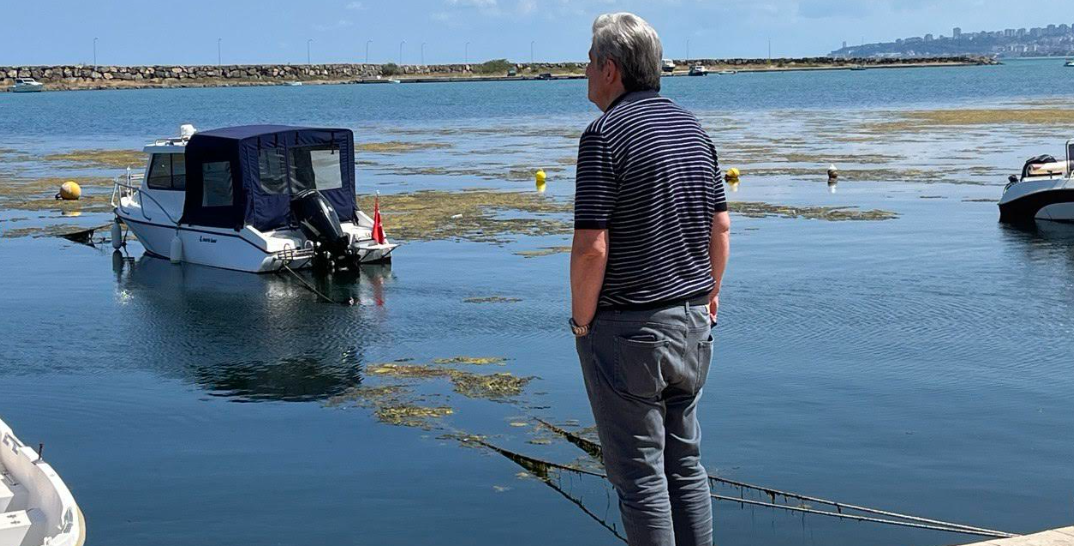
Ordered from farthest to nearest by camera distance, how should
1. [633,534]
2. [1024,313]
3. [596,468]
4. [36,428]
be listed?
[1024,313] < [36,428] < [596,468] < [633,534]

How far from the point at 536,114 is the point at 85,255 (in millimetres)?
67612

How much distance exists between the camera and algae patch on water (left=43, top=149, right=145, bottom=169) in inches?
1804

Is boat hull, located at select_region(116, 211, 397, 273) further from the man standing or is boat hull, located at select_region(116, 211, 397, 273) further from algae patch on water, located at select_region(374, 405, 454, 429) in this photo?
the man standing

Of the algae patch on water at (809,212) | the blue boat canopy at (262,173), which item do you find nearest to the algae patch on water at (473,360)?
the blue boat canopy at (262,173)

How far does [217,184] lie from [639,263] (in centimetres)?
1696

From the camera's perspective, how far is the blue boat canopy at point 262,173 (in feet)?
67.9

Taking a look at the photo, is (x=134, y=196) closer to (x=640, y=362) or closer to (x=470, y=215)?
(x=470, y=215)

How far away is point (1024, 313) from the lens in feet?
53.1

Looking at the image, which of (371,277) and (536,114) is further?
(536,114)

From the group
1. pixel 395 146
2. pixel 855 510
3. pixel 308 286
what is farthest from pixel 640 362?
pixel 395 146

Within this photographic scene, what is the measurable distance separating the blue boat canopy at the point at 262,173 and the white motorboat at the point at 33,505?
1263 cm

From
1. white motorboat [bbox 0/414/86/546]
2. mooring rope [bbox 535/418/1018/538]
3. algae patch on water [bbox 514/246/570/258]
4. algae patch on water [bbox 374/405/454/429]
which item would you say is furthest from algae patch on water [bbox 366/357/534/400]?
algae patch on water [bbox 514/246/570/258]

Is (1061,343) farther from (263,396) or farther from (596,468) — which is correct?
(263,396)

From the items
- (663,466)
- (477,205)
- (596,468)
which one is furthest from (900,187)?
(663,466)
